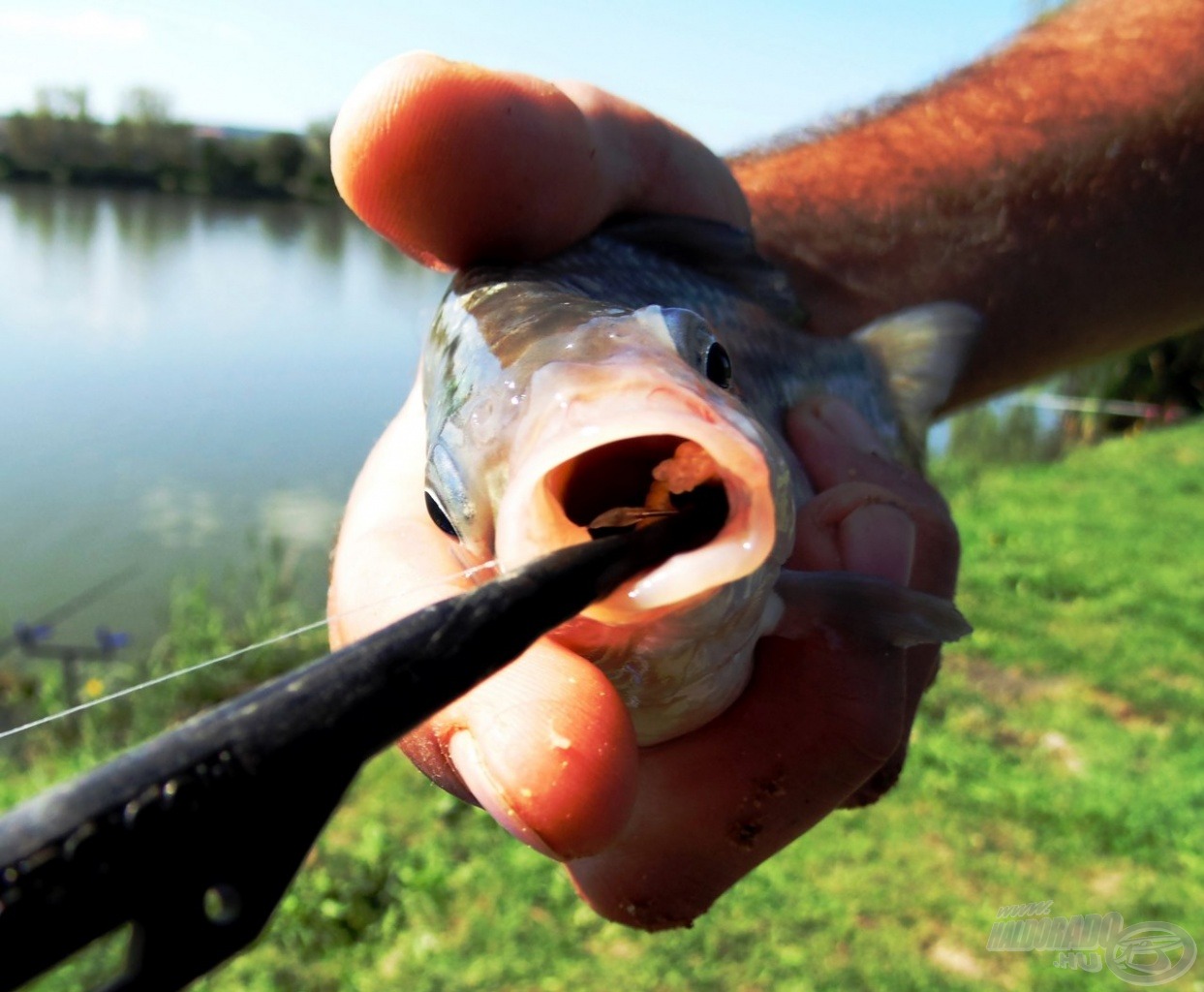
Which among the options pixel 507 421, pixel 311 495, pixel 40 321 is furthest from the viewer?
pixel 40 321

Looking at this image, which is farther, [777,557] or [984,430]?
[984,430]

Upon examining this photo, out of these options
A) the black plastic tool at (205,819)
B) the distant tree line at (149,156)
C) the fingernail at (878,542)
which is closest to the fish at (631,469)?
the fingernail at (878,542)

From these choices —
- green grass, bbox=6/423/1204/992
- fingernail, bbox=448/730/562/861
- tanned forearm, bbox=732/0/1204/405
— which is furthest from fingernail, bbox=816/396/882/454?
green grass, bbox=6/423/1204/992

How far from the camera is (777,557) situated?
1.24m

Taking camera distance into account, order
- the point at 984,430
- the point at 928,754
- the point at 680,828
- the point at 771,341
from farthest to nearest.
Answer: the point at 984,430 → the point at 928,754 → the point at 771,341 → the point at 680,828

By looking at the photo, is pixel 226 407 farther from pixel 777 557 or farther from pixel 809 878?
pixel 777 557

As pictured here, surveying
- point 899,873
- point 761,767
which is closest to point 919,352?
point 761,767

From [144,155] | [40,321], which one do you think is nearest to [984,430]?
[40,321]

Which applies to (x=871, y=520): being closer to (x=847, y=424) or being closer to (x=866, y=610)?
(x=866, y=610)

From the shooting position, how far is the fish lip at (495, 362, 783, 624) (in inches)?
39.9

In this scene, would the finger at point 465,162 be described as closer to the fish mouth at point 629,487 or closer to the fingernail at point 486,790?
the fish mouth at point 629,487

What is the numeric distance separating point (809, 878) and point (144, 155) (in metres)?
43.0

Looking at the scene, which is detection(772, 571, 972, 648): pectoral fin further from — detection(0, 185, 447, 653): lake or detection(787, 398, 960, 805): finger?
detection(0, 185, 447, 653): lake

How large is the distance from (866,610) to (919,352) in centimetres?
129
